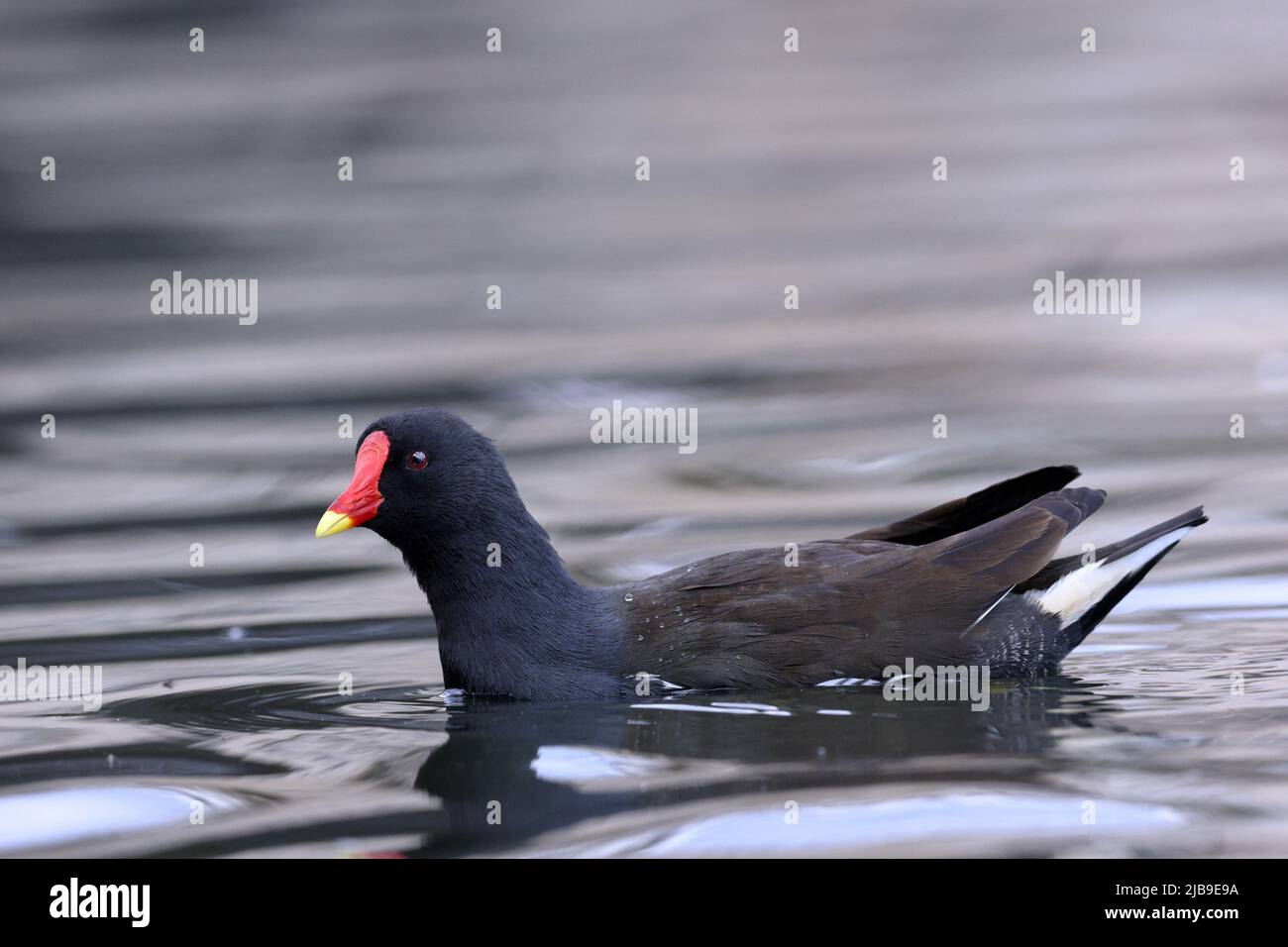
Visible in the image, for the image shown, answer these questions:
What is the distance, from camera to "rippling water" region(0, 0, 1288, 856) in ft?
18.3

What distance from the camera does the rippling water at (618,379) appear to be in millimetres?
5578

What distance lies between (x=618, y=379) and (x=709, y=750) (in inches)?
250

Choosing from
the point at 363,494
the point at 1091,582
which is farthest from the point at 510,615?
the point at 1091,582

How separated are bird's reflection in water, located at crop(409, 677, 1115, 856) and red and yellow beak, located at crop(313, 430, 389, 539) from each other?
2.44 ft

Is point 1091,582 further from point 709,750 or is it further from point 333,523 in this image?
point 333,523

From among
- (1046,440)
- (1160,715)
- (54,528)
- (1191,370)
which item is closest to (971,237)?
(1191,370)

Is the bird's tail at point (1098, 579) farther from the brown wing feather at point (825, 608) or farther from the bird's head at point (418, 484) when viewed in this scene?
the bird's head at point (418, 484)

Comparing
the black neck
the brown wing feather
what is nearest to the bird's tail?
the brown wing feather

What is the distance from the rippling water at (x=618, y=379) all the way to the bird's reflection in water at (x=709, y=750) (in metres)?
0.02

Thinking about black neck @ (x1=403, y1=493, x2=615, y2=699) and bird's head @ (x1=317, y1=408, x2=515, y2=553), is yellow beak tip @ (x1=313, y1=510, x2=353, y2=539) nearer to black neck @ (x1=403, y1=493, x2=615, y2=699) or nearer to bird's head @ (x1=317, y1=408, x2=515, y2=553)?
bird's head @ (x1=317, y1=408, x2=515, y2=553)

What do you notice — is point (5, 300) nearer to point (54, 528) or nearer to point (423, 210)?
point (423, 210)

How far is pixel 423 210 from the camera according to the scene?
17.5 m

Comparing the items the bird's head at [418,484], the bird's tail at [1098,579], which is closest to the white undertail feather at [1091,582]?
the bird's tail at [1098,579]

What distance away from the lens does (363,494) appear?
21.7ft
